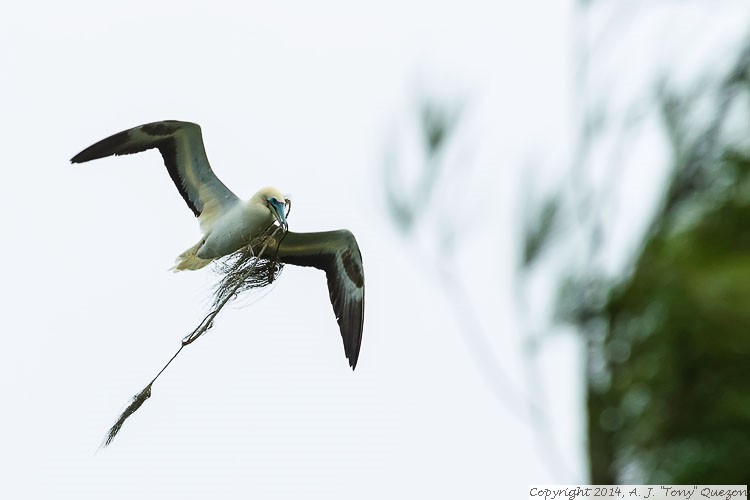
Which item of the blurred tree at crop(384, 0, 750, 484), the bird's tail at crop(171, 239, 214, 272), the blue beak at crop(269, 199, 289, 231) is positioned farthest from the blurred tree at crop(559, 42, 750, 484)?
the bird's tail at crop(171, 239, 214, 272)

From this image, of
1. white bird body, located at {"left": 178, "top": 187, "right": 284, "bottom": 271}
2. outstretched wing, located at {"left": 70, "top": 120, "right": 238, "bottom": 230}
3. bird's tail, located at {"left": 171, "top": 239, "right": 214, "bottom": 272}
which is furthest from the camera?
outstretched wing, located at {"left": 70, "top": 120, "right": 238, "bottom": 230}

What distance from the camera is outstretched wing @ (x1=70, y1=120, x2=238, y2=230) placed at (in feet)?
25.5


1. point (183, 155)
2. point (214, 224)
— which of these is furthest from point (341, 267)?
point (183, 155)

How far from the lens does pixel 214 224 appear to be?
754 centimetres

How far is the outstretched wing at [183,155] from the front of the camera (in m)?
7.78

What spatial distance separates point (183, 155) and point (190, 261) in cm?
86

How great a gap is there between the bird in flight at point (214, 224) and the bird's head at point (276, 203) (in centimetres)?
12

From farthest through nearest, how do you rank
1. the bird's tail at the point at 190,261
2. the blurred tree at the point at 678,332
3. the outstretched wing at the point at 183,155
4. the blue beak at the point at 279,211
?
the outstretched wing at the point at 183,155, the bird's tail at the point at 190,261, the blue beak at the point at 279,211, the blurred tree at the point at 678,332

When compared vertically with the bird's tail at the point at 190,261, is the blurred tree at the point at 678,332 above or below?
below

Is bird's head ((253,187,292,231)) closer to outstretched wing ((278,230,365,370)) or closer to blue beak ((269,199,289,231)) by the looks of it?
blue beak ((269,199,289,231))

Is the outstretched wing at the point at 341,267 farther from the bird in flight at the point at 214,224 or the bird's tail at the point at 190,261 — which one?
the bird's tail at the point at 190,261

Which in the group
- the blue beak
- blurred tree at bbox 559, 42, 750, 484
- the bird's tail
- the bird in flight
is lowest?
blurred tree at bbox 559, 42, 750, 484

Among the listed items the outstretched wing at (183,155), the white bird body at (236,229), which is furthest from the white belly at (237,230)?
the outstretched wing at (183,155)

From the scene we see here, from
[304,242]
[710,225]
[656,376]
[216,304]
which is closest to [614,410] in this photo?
[656,376]
